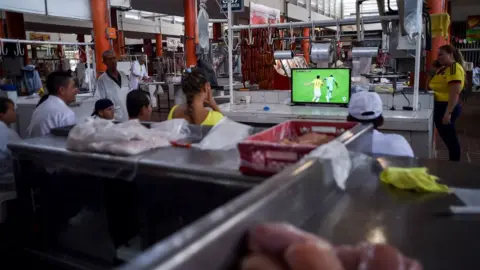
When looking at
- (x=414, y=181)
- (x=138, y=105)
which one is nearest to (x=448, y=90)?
(x=138, y=105)

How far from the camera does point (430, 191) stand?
138cm

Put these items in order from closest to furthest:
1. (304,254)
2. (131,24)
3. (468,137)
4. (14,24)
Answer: (304,254), (468,137), (14,24), (131,24)

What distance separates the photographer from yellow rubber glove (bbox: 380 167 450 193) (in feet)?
4.55

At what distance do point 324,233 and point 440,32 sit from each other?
411 centimetres

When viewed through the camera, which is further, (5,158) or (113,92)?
(113,92)

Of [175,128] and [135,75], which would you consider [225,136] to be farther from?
[135,75]

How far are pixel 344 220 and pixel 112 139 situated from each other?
36.9 inches

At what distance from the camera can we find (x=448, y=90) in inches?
169

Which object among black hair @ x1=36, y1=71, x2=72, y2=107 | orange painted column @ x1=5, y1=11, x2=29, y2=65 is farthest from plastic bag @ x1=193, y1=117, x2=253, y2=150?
orange painted column @ x1=5, y1=11, x2=29, y2=65

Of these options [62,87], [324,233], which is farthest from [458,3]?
[324,233]

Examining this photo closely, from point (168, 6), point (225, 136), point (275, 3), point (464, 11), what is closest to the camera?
point (225, 136)

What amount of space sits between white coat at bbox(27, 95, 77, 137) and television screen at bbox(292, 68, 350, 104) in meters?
2.50

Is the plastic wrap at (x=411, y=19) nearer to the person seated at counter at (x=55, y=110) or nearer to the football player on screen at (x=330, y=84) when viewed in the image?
the football player on screen at (x=330, y=84)

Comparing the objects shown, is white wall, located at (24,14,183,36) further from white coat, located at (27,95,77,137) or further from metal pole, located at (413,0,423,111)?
metal pole, located at (413,0,423,111)
